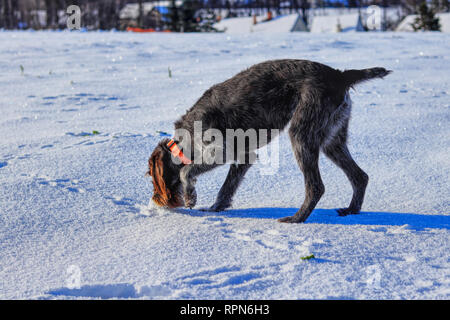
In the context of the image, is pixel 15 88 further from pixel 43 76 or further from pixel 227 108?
pixel 227 108

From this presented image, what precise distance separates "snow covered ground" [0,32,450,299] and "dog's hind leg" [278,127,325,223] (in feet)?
0.35

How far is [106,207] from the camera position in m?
3.66

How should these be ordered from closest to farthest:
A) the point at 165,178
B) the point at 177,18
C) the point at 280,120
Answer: the point at 280,120 < the point at 165,178 < the point at 177,18

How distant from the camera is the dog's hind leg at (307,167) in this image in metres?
3.47

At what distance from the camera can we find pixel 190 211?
3889 mm

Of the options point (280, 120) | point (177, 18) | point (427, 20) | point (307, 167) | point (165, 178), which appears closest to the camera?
point (307, 167)

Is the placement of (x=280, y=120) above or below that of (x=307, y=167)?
above

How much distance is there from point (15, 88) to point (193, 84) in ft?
8.86

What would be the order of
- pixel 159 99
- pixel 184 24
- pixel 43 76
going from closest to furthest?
pixel 159 99
pixel 43 76
pixel 184 24

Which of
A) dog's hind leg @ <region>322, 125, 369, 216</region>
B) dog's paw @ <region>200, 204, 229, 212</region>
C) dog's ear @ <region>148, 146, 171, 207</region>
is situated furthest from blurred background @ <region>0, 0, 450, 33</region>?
dog's ear @ <region>148, 146, 171, 207</region>

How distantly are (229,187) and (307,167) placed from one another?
0.76 metres

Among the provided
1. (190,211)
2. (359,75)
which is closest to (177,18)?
(190,211)

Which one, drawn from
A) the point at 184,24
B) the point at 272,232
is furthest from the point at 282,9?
the point at 272,232

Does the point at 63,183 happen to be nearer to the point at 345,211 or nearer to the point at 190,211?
the point at 190,211
